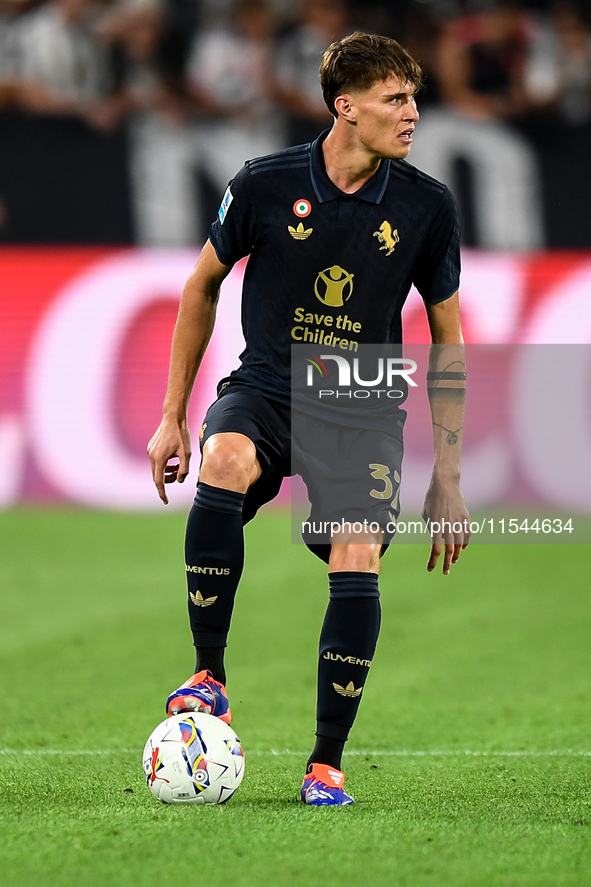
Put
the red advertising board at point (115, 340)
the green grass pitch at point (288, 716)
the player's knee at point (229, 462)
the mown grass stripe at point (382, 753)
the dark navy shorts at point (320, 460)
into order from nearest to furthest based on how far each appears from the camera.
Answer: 1. the green grass pitch at point (288, 716)
2. the player's knee at point (229, 462)
3. the dark navy shorts at point (320, 460)
4. the mown grass stripe at point (382, 753)
5. the red advertising board at point (115, 340)

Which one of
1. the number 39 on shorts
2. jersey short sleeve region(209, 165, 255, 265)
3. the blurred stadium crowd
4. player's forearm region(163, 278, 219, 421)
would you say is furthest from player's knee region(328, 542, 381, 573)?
the blurred stadium crowd

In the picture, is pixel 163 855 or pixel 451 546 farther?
pixel 451 546

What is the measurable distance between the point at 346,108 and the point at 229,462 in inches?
44.3

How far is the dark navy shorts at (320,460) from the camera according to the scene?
3.65 m

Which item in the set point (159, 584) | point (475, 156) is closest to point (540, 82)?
point (475, 156)

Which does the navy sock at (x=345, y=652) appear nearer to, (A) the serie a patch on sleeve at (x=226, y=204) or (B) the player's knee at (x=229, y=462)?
(B) the player's knee at (x=229, y=462)

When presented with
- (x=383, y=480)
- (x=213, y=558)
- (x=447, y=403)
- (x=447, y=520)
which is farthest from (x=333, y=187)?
(x=213, y=558)

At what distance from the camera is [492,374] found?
11602mm

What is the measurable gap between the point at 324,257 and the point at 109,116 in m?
8.34

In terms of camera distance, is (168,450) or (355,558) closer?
(355,558)

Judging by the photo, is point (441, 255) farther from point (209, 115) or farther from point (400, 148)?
point (209, 115)

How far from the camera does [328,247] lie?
3777 millimetres

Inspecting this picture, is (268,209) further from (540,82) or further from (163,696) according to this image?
(540,82)

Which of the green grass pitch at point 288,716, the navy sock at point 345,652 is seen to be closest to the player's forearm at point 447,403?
the navy sock at point 345,652
